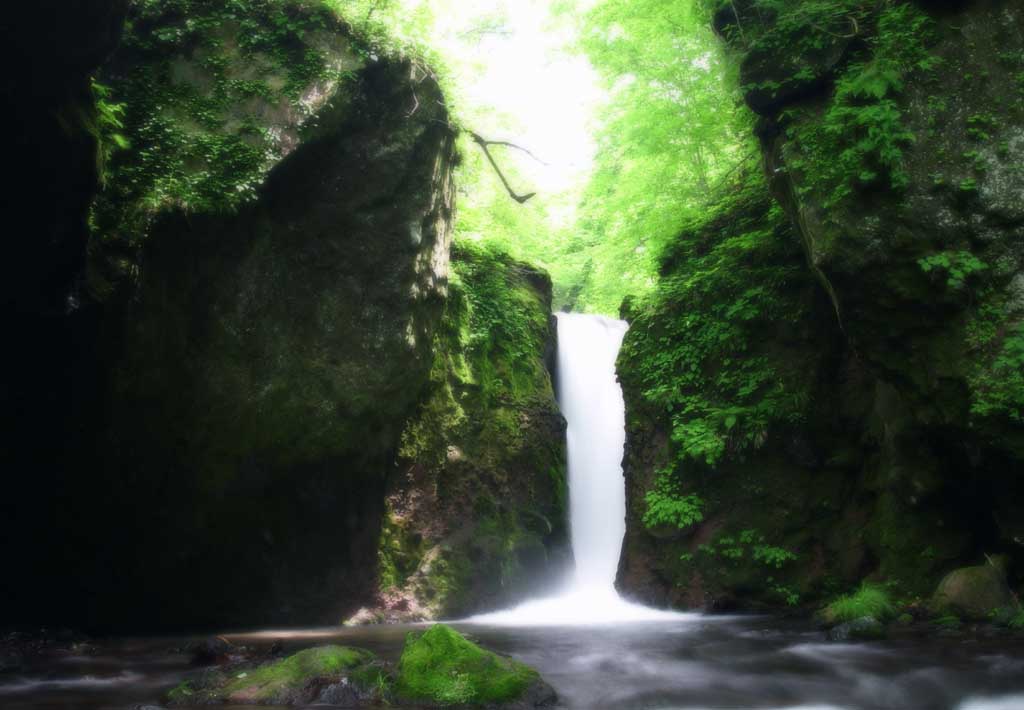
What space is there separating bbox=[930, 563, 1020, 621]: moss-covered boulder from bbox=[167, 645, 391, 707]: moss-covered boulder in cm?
570

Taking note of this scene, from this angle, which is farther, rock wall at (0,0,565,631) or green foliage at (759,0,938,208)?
rock wall at (0,0,565,631)

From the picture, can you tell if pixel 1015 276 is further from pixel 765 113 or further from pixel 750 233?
pixel 750 233

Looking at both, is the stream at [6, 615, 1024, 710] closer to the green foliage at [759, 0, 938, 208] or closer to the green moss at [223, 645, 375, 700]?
the green moss at [223, 645, 375, 700]

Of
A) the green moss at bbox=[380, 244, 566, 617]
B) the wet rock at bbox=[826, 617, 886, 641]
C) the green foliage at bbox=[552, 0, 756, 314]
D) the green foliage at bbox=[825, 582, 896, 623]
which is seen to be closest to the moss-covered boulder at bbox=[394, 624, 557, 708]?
the wet rock at bbox=[826, 617, 886, 641]

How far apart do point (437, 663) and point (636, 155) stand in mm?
10699

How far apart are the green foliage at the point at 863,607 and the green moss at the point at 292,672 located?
5.20 meters

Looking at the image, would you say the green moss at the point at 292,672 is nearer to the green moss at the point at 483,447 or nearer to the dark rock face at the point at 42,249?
the dark rock face at the point at 42,249

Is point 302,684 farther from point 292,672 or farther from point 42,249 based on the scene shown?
point 42,249

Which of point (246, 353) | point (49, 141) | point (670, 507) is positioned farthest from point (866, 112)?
point (49, 141)

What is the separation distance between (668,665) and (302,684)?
3199 mm

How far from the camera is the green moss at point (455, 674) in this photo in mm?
5121

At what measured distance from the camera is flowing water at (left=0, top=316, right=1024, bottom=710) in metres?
5.39

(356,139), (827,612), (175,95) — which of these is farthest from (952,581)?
(175,95)

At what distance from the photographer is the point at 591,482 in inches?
532
